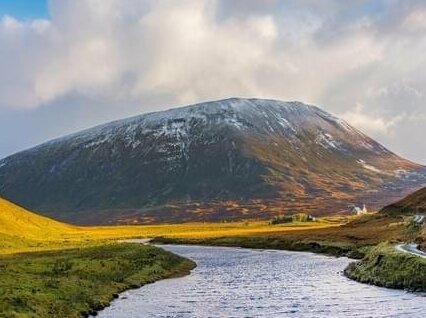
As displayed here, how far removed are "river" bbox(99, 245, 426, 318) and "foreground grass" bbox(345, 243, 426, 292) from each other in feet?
4.95

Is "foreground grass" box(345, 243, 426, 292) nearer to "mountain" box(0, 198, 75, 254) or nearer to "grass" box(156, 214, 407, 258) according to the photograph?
"grass" box(156, 214, 407, 258)

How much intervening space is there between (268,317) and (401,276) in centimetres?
2113

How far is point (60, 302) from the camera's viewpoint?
53219 mm

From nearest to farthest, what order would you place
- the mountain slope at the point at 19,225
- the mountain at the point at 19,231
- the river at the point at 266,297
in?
1. the river at the point at 266,297
2. the mountain at the point at 19,231
3. the mountain slope at the point at 19,225

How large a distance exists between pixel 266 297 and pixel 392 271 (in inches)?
615

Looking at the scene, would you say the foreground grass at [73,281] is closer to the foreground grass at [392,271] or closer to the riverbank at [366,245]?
the foreground grass at [392,271]

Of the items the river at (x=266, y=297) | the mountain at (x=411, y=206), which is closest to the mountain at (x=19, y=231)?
the river at (x=266, y=297)

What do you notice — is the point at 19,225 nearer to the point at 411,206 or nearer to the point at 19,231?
the point at 19,231

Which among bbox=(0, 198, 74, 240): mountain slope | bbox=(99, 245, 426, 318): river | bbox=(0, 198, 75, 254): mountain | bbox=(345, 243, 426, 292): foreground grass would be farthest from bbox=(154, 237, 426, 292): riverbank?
bbox=(0, 198, 74, 240): mountain slope

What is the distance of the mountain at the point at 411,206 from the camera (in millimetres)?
170850

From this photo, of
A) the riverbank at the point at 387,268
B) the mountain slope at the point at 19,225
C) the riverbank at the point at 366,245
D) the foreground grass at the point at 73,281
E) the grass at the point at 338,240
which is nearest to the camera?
the foreground grass at the point at 73,281

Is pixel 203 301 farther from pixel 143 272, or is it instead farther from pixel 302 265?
pixel 302 265

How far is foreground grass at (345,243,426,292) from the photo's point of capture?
210 ft

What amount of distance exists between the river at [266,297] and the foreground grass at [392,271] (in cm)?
151
